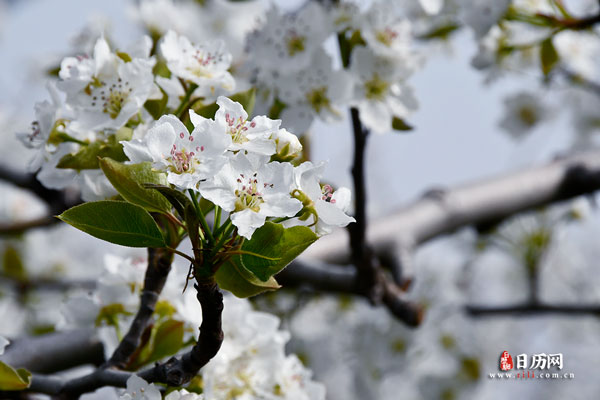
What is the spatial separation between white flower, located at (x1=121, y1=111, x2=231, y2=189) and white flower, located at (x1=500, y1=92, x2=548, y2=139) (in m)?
1.71

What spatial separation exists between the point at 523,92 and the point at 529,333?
1927mm

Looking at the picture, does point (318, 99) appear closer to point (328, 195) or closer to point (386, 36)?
point (386, 36)

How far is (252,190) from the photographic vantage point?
52 centimetres

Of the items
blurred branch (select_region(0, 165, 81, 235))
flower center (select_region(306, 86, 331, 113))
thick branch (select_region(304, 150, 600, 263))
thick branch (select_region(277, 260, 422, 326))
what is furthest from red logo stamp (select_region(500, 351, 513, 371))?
blurred branch (select_region(0, 165, 81, 235))

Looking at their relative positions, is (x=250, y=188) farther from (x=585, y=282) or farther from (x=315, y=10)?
(x=585, y=282)

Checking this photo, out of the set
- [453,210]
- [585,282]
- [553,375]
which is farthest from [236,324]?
[585,282]

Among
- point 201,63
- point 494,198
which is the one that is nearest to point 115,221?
point 201,63

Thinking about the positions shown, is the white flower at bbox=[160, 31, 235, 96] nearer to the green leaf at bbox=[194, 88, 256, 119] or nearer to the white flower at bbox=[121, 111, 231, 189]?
the green leaf at bbox=[194, 88, 256, 119]

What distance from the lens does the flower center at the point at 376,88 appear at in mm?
981

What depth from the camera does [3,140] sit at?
346 cm

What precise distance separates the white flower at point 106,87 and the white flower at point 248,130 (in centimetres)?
14

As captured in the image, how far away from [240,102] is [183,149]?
0.18 m

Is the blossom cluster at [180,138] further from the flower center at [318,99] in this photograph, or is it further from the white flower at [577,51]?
the white flower at [577,51]

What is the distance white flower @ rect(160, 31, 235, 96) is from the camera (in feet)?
2.31
